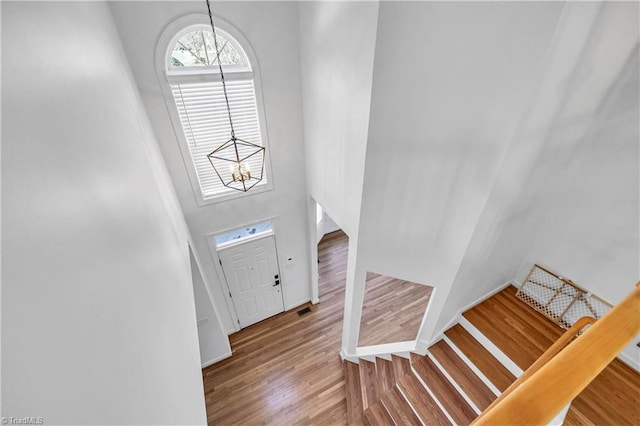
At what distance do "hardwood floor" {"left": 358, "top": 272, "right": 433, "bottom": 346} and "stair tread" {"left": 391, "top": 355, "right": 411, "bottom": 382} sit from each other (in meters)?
0.43

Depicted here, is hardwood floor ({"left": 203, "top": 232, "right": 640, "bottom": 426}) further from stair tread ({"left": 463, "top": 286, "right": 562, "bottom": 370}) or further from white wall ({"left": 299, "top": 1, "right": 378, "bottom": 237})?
white wall ({"left": 299, "top": 1, "right": 378, "bottom": 237})

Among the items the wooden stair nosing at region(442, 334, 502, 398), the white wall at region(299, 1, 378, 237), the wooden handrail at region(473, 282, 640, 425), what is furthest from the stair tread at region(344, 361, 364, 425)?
the wooden handrail at region(473, 282, 640, 425)

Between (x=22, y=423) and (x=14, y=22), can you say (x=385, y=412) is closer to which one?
(x=22, y=423)

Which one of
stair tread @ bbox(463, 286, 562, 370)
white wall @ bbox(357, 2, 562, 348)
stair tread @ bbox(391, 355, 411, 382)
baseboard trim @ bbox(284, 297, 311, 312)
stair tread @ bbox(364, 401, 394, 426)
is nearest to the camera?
white wall @ bbox(357, 2, 562, 348)

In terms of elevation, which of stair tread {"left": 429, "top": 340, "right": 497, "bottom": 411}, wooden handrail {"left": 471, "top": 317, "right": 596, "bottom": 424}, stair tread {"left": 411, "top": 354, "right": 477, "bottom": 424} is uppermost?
wooden handrail {"left": 471, "top": 317, "right": 596, "bottom": 424}

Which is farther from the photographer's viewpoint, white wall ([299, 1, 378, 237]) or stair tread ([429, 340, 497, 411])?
stair tread ([429, 340, 497, 411])

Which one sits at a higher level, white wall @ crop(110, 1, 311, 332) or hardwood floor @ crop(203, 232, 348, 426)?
white wall @ crop(110, 1, 311, 332)

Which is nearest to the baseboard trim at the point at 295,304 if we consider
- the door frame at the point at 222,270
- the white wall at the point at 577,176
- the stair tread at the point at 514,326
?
the door frame at the point at 222,270

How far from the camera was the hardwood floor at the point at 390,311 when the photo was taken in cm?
446

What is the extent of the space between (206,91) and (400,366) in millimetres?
4582

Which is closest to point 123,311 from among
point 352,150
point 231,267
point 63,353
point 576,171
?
point 63,353

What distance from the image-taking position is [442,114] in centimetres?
215

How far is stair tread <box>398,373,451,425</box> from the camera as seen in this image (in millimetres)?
3096

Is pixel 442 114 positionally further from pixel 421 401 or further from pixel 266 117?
pixel 421 401
